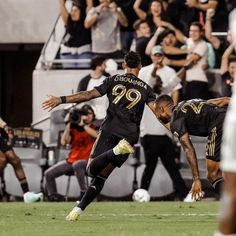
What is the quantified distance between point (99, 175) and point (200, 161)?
22.2 ft

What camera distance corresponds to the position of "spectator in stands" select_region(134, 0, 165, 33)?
2178 centimetres

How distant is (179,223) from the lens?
13.8m

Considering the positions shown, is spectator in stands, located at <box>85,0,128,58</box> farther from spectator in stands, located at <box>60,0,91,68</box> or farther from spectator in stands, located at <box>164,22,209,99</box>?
spectator in stands, located at <box>164,22,209,99</box>

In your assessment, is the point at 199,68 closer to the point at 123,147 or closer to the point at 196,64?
the point at 196,64

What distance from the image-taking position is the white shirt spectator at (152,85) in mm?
20578

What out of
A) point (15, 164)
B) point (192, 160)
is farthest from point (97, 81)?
point (192, 160)

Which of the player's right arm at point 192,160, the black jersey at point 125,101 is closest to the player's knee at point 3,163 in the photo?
the black jersey at point 125,101

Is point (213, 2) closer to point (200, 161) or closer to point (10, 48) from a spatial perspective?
point (200, 161)

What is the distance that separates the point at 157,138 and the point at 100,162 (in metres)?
6.16

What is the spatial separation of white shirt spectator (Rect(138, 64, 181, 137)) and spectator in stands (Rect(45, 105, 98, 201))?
96 centimetres

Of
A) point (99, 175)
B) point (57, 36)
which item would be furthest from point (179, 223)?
point (57, 36)

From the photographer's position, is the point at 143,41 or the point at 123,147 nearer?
the point at 123,147

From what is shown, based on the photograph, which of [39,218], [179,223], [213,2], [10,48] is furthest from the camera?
[10,48]

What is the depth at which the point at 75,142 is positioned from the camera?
20.8 m
